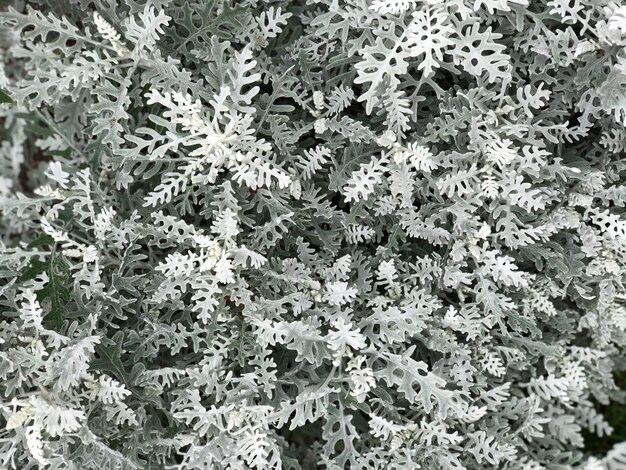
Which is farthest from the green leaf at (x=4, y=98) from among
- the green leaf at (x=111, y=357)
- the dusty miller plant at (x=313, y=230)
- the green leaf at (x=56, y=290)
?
the green leaf at (x=111, y=357)

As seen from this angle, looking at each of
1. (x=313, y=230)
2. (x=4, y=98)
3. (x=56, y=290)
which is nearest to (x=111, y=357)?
(x=56, y=290)

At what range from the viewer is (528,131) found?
1.22m

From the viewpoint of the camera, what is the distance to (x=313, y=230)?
135 cm

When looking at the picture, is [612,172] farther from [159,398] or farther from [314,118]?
[159,398]

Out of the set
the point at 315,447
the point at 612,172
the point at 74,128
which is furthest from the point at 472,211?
the point at 74,128

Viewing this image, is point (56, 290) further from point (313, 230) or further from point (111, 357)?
point (313, 230)

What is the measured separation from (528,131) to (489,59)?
0.57 ft

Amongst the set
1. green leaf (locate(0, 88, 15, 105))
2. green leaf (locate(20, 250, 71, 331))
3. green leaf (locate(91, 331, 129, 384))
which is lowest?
green leaf (locate(91, 331, 129, 384))

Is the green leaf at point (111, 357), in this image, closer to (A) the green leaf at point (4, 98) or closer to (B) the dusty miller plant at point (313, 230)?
(B) the dusty miller plant at point (313, 230)

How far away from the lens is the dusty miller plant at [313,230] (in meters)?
1.18

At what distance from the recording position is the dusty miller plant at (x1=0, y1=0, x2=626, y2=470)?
1179 mm

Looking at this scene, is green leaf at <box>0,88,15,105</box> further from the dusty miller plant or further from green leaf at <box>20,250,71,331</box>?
green leaf at <box>20,250,71,331</box>

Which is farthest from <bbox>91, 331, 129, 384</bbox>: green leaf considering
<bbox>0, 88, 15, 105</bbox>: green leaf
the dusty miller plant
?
<bbox>0, 88, 15, 105</bbox>: green leaf

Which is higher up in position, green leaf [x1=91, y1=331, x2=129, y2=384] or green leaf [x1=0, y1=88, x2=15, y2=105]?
green leaf [x1=0, y1=88, x2=15, y2=105]
